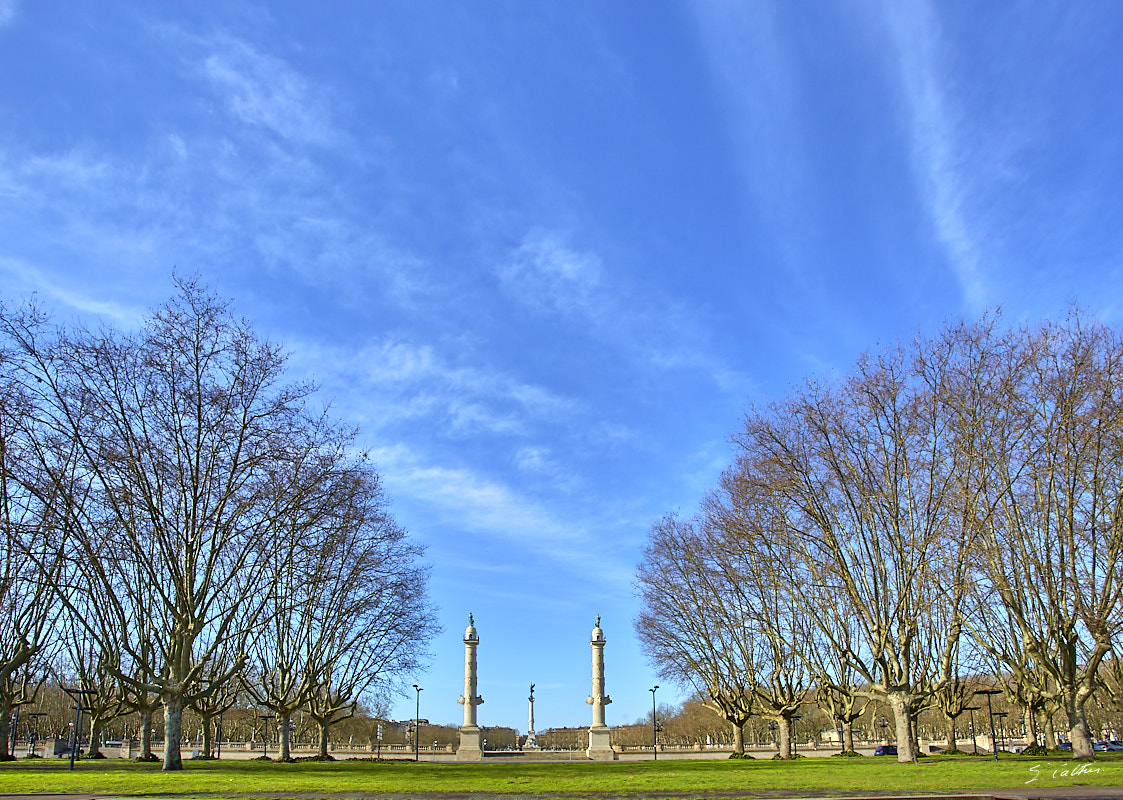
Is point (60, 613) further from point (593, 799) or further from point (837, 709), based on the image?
point (837, 709)

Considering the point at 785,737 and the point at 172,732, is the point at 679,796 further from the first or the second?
the point at 785,737

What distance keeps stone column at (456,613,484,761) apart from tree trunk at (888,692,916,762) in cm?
3426

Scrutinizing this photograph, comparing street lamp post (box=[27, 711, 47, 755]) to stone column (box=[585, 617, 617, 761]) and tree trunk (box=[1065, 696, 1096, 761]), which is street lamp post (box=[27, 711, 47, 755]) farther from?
tree trunk (box=[1065, 696, 1096, 761])

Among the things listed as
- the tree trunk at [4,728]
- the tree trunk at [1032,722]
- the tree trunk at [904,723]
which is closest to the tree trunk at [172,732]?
the tree trunk at [4,728]

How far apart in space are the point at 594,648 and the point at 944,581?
109 feet

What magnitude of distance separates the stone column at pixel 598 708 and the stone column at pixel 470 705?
8297mm

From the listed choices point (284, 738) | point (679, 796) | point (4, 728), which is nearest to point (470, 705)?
point (284, 738)

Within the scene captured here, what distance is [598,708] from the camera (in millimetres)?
57156

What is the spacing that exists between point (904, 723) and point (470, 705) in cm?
3572

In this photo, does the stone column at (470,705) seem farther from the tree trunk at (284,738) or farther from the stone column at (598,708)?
the tree trunk at (284,738)

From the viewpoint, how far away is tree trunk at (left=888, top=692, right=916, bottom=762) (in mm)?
29697

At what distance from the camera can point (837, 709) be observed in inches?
1813

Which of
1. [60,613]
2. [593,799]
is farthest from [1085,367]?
[60,613]

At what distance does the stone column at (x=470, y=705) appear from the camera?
5686 cm
